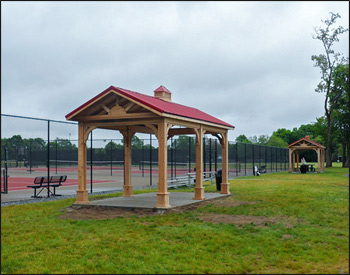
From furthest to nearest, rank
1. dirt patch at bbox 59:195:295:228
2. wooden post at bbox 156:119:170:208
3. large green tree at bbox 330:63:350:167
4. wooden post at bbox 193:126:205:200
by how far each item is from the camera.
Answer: large green tree at bbox 330:63:350:167 < wooden post at bbox 193:126:205:200 < wooden post at bbox 156:119:170:208 < dirt patch at bbox 59:195:295:228

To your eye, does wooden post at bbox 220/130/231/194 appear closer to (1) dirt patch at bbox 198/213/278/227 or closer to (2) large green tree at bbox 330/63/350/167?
(1) dirt patch at bbox 198/213/278/227

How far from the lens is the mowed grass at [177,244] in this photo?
6.52 m

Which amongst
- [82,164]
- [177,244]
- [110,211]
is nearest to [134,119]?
[82,164]

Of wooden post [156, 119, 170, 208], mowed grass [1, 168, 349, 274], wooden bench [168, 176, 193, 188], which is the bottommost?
mowed grass [1, 168, 349, 274]

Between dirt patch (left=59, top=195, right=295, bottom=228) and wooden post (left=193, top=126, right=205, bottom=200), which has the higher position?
wooden post (left=193, top=126, right=205, bottom=200)

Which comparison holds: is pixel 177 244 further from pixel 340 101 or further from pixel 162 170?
pixel 340 101

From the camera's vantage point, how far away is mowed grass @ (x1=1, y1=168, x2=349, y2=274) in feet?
21.4

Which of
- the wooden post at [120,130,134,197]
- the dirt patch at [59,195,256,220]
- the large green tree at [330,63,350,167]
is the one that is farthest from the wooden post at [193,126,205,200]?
the large green tree at [330,63,350,167]

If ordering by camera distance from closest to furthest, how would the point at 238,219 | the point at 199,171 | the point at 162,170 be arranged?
1. the point at 238,219
2. the point at 162,170
3. the point at 199,171

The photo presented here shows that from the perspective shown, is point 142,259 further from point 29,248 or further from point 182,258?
point 29,248

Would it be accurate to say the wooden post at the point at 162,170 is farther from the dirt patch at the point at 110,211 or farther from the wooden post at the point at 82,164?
the wooden post at the point at 82,164

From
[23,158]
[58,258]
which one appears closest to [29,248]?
[58,258]

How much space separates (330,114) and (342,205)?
125 feet

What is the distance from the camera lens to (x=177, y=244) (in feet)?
25.7
